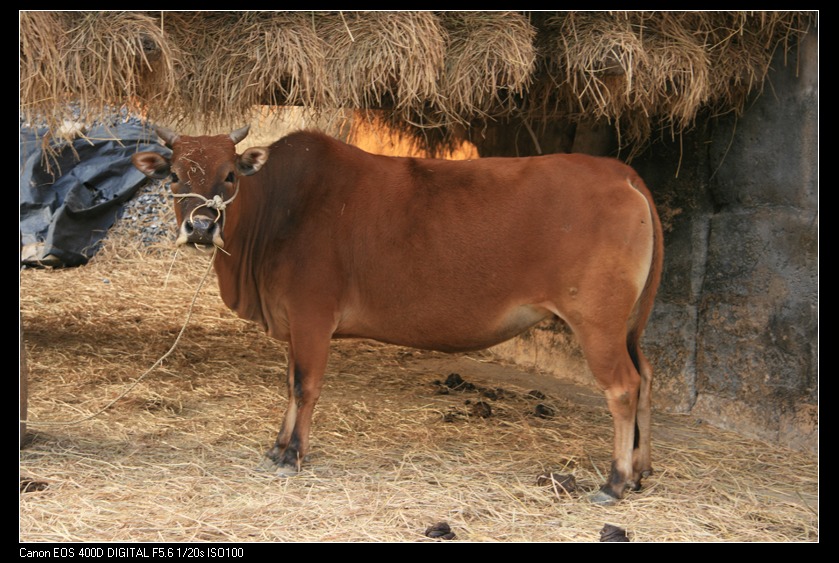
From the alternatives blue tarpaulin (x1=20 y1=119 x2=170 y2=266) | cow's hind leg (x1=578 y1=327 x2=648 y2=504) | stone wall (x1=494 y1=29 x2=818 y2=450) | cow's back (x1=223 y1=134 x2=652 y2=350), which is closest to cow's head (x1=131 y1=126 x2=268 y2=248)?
cow's back (x1=223 y1=134 x2=652 y2=350)

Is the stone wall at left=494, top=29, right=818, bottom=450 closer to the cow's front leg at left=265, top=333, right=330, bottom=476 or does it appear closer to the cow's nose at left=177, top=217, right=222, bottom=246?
the cow's front leg at left=265, top=333, right=330, bottom=476

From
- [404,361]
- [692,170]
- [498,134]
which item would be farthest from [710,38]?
[404,361]

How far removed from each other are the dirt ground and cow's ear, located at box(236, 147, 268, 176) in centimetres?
146

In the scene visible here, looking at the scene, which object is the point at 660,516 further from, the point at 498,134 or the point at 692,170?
the point at 498,134

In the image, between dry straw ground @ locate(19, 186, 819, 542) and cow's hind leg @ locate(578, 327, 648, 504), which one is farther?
cow's hind leg @ locate(578, 327, 648, 504)

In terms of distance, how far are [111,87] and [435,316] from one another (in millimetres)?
2547

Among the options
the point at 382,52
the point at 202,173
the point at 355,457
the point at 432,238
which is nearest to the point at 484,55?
the point at 382,52

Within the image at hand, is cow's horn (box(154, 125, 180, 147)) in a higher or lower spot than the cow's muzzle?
higher

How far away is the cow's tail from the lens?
555 centimetres

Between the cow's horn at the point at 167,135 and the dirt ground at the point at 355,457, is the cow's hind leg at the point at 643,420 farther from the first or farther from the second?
the cow's horn at the point at 167,135

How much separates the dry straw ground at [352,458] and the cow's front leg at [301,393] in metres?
0.14

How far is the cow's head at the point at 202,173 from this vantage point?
5.21 m

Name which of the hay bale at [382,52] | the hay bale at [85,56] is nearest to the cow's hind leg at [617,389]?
the hay bale at [382,52]

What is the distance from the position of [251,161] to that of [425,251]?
122 cm
